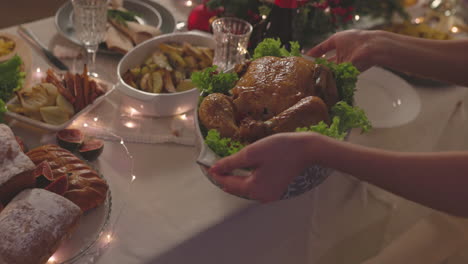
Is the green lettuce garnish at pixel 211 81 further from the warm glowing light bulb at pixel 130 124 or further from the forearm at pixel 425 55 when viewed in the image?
the forearm at pixel 425 55

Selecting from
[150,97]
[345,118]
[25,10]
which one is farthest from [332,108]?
[25,10]

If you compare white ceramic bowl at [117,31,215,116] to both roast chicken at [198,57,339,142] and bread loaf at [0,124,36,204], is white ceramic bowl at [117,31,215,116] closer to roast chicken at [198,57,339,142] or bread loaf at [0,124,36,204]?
roast chicken at [198,57,339,142]

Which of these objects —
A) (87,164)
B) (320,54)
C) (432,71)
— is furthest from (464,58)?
(87,164)

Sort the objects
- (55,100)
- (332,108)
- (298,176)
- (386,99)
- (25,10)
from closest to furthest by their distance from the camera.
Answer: (298,176), (332,108), (55,100), (386,99), (25,10)

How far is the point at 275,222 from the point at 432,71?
566mm

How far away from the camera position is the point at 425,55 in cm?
119

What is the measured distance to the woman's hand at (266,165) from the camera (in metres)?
0.79

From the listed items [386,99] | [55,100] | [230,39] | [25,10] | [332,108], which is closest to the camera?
[332,108]

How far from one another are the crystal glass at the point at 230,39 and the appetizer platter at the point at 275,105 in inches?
7.8

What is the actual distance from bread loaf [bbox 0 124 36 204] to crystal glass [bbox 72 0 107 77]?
1.64ft

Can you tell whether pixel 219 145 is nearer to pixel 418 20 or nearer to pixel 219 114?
pixel 219 114

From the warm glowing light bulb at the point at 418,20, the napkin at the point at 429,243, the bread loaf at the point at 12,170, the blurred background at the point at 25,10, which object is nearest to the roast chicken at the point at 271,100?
the bread loaf at the point at 12,170

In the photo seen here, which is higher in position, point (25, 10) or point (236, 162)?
point (236, 162)

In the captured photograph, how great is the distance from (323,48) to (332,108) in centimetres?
26
